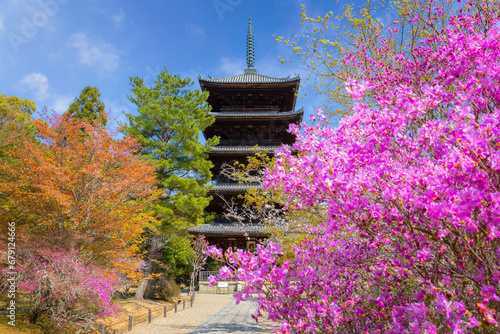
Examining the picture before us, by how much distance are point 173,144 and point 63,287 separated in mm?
8352

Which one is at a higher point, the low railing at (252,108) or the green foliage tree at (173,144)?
the low railing at (252,108)

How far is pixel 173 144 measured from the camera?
538 inches

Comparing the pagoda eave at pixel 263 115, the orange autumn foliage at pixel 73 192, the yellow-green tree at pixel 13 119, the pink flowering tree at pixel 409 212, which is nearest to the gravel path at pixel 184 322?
the orange autumn foliage at pixel 73 192

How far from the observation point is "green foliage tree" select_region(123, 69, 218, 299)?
12.5 metres

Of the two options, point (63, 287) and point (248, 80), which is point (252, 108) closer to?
point (248, 80)

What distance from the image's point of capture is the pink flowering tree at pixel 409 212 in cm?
155

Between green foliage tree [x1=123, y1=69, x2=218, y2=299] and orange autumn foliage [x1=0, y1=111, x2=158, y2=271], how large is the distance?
4.25 m

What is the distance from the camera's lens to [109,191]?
734 centimetres

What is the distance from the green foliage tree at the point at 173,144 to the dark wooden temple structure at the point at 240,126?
363 cm

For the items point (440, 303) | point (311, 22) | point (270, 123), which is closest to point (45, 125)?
point (311, 22)

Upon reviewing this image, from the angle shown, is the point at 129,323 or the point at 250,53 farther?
the point at 250,53

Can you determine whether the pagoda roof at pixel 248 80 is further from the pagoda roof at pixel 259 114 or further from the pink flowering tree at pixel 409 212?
the pink flowering tree at pixel 409 212

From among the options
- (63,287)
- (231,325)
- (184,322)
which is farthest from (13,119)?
(231,325)

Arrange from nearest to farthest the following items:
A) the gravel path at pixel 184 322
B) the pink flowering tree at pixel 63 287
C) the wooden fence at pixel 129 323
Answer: the pink flowering tree at pixel 63 287, the wooden fence at pixel 129 323, the gravel path at pixel 184 322
